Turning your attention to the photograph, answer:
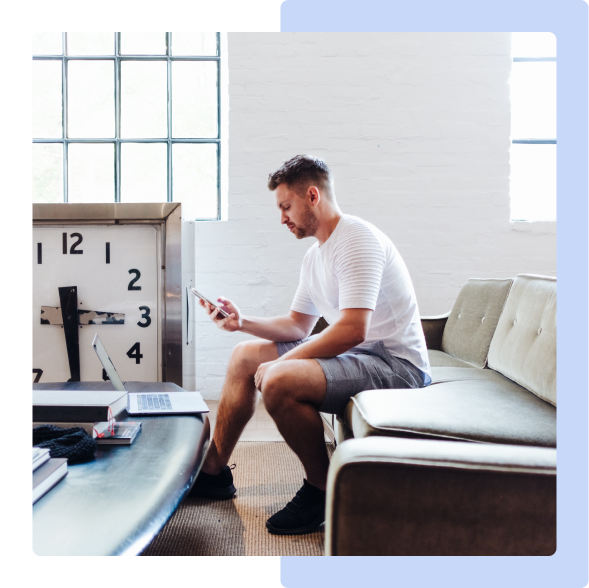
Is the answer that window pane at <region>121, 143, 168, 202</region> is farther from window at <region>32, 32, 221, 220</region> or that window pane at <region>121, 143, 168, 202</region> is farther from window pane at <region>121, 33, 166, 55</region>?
window pane at <region>121, 33, 166, 55</region>

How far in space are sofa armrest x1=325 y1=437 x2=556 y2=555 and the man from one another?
0.56 meters

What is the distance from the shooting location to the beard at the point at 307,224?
1518mm

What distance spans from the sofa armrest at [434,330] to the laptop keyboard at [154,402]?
133 centimetres

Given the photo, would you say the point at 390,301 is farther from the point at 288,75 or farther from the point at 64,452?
the point at 288,75

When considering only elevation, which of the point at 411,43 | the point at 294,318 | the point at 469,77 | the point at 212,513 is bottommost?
the point at 212,513

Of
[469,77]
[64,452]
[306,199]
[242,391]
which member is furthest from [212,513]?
[469,77]

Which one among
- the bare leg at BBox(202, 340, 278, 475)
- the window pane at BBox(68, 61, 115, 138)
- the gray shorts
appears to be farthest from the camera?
the window pane at BBox(68, 61, 115, 138)

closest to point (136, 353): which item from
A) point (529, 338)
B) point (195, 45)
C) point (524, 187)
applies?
point (529, 338)

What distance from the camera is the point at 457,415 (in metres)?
1.08

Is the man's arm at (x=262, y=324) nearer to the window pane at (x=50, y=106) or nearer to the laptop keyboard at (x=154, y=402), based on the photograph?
the laptop keyboard at (x=154, y=402)

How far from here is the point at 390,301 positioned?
1.45 metres

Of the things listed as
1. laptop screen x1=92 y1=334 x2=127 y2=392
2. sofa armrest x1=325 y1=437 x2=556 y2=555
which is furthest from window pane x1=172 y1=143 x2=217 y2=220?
sofa armrest x1=325 y1=437 x2=556 y2=555

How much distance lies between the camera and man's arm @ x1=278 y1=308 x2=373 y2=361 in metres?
1.32

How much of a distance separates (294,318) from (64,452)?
938 mm
